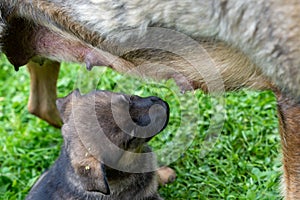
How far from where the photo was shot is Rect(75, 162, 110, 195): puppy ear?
3.96 m

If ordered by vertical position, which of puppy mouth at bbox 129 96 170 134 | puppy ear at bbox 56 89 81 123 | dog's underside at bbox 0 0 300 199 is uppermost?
dog's underside at bbox 0 0 300 199

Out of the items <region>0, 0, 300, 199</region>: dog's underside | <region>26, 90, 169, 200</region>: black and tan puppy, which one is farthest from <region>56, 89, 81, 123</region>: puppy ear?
<region>0, 0, 300, 199</region>: dog's underside

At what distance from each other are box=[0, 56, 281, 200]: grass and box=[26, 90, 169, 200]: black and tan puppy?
386 millimetres

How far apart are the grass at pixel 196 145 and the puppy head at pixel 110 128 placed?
0.42 metres

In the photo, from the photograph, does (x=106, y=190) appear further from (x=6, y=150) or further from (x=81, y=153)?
(x=6, y=150)

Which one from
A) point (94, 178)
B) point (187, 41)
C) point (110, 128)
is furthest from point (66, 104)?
point (187, 41)

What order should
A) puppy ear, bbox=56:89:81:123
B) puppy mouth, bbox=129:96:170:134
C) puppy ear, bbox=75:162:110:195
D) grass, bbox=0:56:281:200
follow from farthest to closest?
grass, bbox=0:56:281:200
puppy ear, bbox=56:89:81:123
puppy mouth, bbox=129:96:170:134
puppy ear, bbox=75:162:110:195

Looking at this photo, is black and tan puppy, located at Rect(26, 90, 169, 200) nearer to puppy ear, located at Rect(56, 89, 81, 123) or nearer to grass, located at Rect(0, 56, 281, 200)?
puppy ear, located at Rect(56, 89, 81, 123)

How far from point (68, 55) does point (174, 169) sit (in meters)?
1.21

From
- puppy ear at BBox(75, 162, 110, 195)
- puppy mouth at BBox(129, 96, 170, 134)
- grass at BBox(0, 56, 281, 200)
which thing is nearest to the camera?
puppy ear at BBox(75, 162, 110, 195)

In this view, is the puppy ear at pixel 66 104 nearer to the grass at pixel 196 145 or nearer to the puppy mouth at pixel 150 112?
the grass at pixel 196 145

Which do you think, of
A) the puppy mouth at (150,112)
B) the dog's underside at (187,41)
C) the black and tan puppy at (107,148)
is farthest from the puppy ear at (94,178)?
the dog's underside at (187,41)

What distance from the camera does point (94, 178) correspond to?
13.3 feet

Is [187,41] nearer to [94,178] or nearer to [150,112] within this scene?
[150,112]
